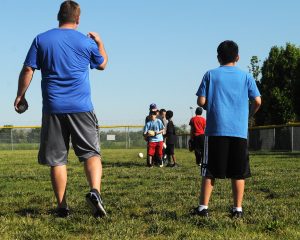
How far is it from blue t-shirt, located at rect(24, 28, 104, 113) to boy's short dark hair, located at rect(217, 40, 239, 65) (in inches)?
49.0

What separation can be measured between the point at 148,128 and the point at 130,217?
32.8 feet

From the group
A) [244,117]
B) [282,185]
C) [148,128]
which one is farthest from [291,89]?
[244,117]

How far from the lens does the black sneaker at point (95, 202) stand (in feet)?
15.9

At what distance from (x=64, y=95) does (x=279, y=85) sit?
3450cm

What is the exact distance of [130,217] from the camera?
5.14 m

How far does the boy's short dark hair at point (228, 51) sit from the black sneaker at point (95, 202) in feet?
5.74

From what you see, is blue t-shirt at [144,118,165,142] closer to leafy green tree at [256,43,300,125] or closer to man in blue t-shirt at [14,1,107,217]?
man in blue t-shirt at [14,1,107,217]

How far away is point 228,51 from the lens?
5273 mm

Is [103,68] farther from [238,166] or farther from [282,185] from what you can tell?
[282,185]

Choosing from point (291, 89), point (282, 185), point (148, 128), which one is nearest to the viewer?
point (282, 185)

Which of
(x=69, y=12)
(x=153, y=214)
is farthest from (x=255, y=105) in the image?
(x=69, y=12)

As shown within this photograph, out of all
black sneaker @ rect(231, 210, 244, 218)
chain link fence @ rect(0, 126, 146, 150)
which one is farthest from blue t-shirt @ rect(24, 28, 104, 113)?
chain link fence @ rect(0, 126, 146, 150)

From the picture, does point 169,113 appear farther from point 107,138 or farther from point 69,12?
point 107,138

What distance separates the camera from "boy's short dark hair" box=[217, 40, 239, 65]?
5270 millimetres
